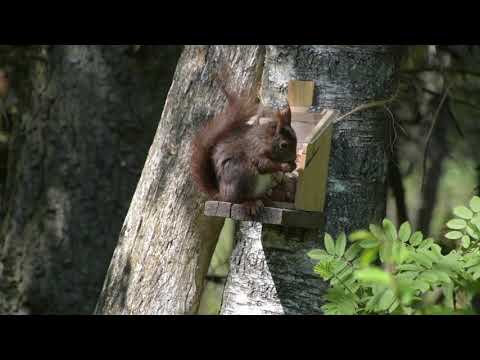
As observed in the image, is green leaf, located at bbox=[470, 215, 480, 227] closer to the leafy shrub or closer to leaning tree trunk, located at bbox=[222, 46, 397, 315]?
the leafy shrub

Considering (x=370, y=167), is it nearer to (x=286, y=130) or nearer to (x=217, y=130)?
(x=286, y=130)

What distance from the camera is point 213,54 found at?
278cm

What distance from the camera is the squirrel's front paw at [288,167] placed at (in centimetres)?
217

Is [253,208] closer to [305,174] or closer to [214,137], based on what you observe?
[305,174]

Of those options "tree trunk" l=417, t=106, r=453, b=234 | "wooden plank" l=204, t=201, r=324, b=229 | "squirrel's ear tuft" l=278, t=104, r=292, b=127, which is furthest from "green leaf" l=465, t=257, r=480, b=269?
"tree trunk" l=417, t=106, r=453, b=234

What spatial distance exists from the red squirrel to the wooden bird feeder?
0.04 m

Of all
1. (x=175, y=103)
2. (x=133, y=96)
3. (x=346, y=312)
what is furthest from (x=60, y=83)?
(x=346, y=312)

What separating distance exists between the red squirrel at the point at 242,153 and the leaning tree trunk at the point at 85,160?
143cm

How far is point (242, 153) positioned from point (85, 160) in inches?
64.4

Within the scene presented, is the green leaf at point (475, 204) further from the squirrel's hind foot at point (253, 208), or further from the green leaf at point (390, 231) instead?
the squirrel's hind foot at point (253, 208)

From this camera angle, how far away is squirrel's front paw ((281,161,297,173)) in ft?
7.12

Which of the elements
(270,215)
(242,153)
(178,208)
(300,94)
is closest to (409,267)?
(270,215)

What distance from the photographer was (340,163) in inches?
91.6

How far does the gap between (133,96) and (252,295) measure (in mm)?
1622
